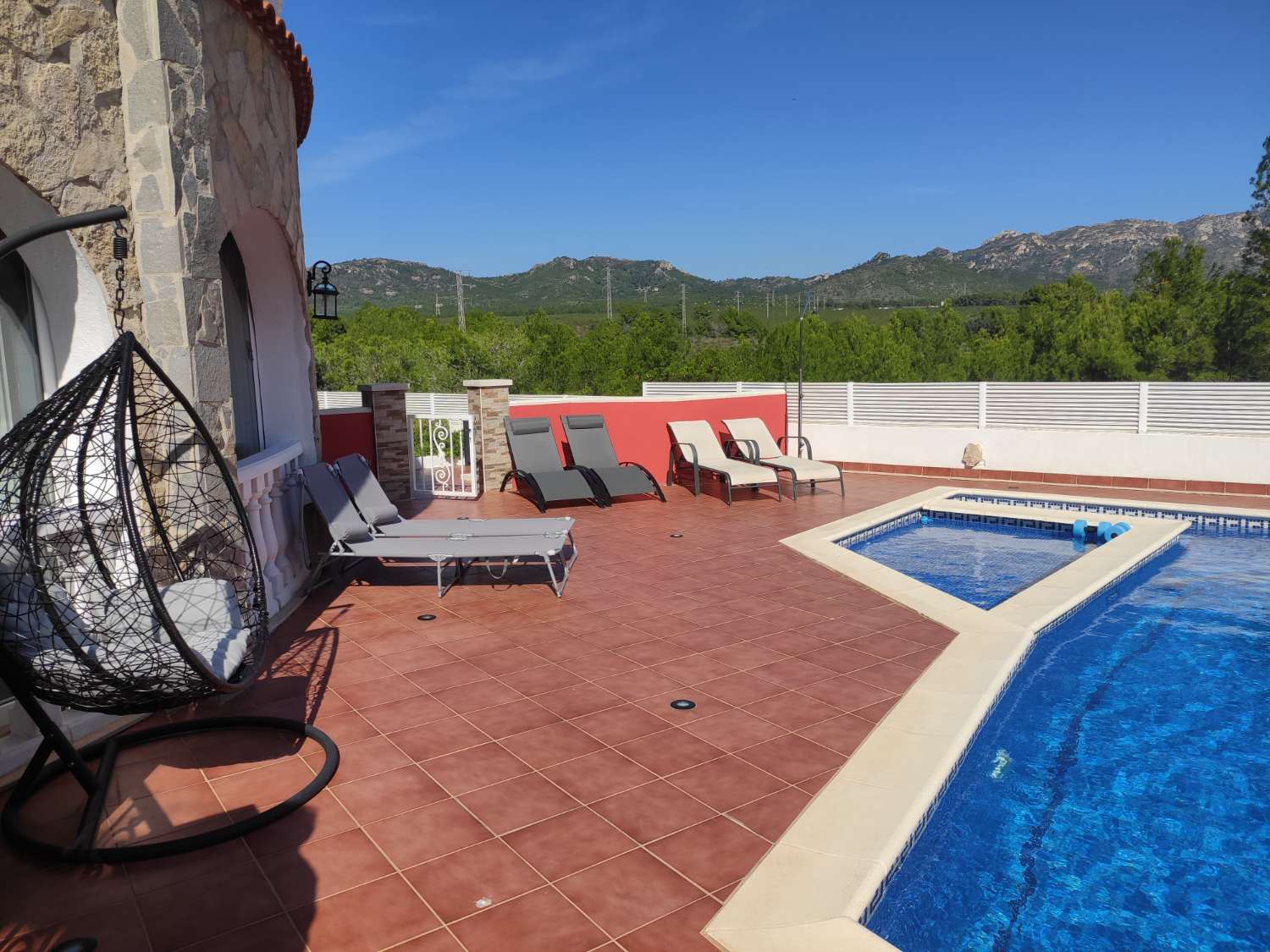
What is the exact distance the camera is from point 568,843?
2930 mm

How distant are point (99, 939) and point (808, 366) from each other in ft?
84.7

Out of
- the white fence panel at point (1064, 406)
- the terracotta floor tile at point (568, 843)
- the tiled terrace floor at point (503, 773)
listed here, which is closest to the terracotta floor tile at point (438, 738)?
the tiled terrace floor at point (503, 773)

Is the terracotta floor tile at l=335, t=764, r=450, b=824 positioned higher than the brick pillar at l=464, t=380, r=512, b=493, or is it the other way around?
the brick pillar at l=464, t=380, r=512, b=493

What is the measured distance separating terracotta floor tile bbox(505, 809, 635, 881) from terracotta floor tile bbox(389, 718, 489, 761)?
77cm

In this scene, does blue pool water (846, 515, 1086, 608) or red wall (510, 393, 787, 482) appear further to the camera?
red wall (510, 393, 787, 482)

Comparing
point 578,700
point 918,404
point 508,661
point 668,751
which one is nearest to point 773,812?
point 668,751

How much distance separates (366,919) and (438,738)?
1.28 m

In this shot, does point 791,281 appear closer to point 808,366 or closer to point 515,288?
point 515,288

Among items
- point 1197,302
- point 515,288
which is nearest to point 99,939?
point 1197,302

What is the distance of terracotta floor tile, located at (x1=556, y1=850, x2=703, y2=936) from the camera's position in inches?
99.3

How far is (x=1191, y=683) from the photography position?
16.1 feet

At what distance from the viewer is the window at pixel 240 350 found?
6.07 m

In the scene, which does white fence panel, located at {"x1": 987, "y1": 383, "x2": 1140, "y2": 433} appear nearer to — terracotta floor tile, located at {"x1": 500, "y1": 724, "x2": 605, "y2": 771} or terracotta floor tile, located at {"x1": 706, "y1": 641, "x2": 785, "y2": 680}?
terracotta floor tile, located at {"x1": 706, "y1": 641, "x2": 785, "y2": 680}

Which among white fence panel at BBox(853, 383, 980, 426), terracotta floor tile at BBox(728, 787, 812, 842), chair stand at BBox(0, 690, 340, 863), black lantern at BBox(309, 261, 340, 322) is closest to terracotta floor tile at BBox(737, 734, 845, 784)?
terracotta floor tile at BBox(728, 787, 812, 842)
